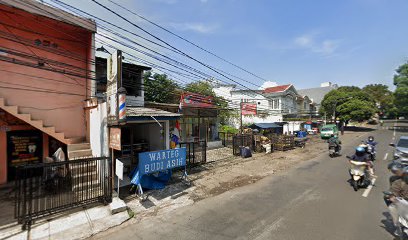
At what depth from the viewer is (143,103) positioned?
14180mm

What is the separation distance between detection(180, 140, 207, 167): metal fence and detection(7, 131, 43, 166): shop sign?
738 cm

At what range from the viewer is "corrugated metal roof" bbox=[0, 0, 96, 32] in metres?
9.06

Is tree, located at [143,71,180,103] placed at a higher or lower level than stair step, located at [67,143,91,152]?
higher

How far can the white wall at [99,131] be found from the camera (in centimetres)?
834

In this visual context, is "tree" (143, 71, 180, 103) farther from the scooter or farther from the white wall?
the scooter

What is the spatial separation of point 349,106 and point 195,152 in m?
40.1

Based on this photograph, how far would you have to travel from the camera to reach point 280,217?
610cm

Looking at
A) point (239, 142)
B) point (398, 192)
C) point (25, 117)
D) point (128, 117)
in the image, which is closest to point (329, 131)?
point (239, 142)

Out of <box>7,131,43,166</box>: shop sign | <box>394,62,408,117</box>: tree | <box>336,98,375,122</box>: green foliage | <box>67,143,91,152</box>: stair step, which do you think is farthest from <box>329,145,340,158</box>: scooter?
<box>394,62,408,117</box>: tree

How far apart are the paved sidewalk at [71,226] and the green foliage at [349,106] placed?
44.9m

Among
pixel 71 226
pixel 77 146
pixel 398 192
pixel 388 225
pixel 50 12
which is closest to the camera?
pixel 398 192

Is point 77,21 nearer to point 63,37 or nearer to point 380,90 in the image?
point 63,37

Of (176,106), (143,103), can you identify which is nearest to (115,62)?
(143,103)

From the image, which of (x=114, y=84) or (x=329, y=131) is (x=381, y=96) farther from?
(x=114, y=84)
